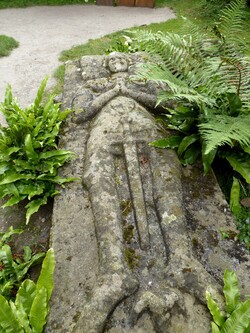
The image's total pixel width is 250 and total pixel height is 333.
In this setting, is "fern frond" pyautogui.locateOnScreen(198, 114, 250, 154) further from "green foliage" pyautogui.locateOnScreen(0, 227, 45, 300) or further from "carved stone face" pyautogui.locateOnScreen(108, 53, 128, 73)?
"carved stone face" pyautogui.locateOnScreen(108, 53, 128, 73)

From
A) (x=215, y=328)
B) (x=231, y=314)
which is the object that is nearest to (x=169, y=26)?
(x=231, y=314)

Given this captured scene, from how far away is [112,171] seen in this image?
4.01 m

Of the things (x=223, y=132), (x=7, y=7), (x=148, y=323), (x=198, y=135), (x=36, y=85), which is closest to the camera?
(x=148, y=323)

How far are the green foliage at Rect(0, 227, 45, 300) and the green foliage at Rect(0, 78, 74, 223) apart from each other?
40cm

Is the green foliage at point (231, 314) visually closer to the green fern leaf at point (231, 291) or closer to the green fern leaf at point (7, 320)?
the green fern leaf at point (231, 291)

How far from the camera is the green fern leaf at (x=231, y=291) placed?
2.85 metres

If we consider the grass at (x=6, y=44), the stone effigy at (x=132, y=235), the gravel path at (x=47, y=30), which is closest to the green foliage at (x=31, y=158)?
the stone effigy at (x=132, y=235)

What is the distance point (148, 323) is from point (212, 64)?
8.84 ft

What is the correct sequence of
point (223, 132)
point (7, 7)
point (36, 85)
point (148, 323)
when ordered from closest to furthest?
point (148, 323) → point (223, 132) → point (36, 85) → point (7, 7)

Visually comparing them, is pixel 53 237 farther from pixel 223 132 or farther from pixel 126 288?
pixel 223 132

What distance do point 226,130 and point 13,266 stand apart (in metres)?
2.57

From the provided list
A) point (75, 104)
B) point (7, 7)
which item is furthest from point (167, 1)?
point (75, 104)

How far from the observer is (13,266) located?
12.3ft

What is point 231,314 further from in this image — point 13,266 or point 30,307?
point 13,266
